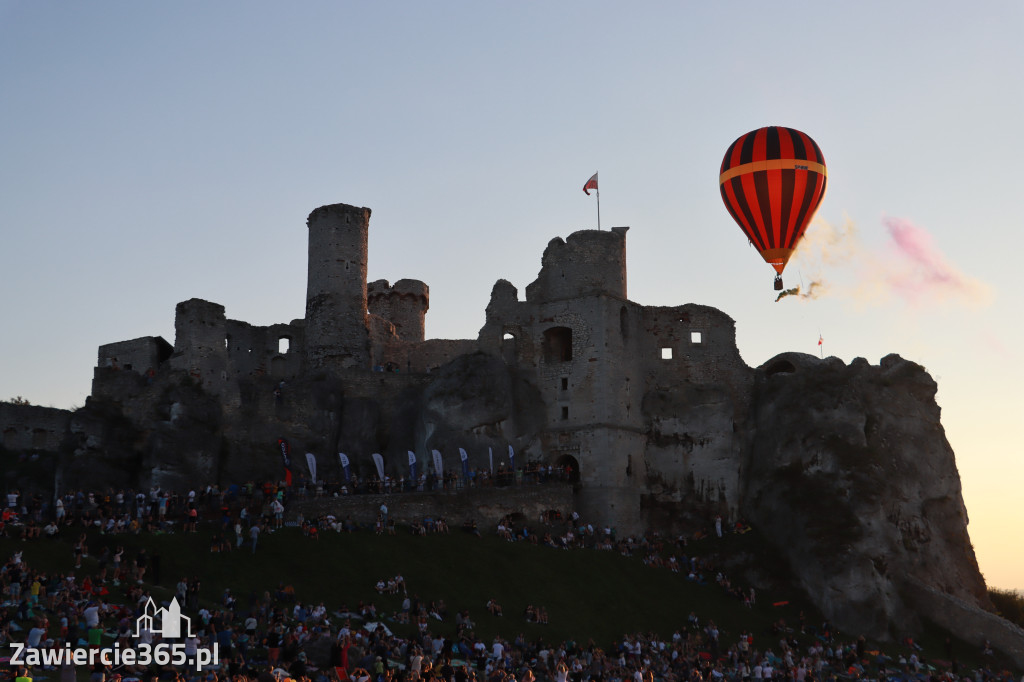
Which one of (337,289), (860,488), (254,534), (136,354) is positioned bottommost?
(254,534)

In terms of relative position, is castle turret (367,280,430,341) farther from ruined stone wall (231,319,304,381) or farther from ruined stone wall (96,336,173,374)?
ruined stone wall (96,336,173,374)

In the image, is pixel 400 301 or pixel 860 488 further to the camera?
pixel 400 301

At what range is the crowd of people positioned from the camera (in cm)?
2911

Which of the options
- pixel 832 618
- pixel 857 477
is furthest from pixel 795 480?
pixel 832 618

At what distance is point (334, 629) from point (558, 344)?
87.8ft

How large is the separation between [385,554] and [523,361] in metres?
17.9

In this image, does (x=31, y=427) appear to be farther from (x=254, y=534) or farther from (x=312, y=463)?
(x=254, y=534)

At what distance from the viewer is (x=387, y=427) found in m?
55.9

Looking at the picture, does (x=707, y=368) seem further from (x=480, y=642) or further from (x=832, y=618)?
(x=480, y=642)

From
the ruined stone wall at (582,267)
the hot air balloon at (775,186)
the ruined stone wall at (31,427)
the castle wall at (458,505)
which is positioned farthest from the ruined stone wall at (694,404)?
the ruined stone wall at (31,427)

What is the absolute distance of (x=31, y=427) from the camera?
5725 cm

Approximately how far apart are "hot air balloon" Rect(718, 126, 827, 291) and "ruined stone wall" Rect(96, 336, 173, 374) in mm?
26202

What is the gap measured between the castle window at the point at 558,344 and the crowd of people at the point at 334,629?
30.7ft

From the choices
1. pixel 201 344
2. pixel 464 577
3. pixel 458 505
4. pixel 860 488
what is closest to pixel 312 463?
pixel 458 505
